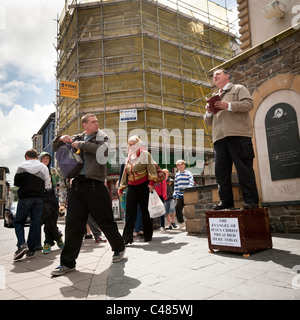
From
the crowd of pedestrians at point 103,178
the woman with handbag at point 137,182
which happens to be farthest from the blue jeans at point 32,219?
the woman with handbag at point 137,182

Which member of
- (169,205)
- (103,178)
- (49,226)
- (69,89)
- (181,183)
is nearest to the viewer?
(103,178)

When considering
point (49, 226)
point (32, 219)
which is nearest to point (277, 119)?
point (49, 226)

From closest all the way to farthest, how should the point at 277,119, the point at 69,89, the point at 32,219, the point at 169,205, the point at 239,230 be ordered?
the point at 239,230 < the point at 32,219 < the point at 277,119 < the point at 169,205 < the point at 69,89

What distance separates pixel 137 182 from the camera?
17.5 ft

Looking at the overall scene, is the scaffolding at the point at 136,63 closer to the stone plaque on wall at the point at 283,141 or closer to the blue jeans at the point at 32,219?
the stone plaque on wall at the point at 283,141

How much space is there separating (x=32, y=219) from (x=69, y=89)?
1465cm

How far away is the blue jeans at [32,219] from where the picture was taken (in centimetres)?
486

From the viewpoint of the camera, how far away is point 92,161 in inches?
141

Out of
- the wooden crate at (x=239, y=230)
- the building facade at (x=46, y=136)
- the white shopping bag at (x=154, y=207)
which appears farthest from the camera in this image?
the building facade at (x=46, y=136)

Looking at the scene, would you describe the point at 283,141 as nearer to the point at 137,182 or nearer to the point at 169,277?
the point at 137,182

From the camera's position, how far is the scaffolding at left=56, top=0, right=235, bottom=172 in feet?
62.0

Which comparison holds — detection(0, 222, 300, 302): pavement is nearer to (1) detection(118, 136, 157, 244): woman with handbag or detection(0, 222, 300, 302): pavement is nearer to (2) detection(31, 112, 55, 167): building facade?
(1) detection(118, 136, 157, 244): woman with handbag

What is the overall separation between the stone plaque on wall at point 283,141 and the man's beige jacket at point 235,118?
178 cm

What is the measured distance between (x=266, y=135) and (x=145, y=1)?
1790 centimetres
